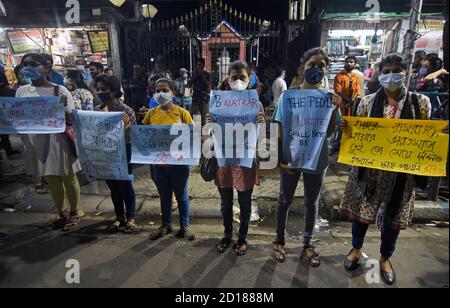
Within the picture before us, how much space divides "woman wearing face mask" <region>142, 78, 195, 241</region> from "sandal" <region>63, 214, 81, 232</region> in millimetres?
1170

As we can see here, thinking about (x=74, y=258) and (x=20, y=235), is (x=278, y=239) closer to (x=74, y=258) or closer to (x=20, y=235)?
(x=74, y=258)

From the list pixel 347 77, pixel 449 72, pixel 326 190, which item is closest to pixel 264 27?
pixel 347 77

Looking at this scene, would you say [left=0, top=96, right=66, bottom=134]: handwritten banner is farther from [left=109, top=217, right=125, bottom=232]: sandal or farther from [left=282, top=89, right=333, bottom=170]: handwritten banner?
[left=282, top=89, right=333, bottom=170]: handwritten banner

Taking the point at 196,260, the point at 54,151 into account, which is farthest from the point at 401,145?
the point at 54,151

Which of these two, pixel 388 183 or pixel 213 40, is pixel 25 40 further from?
A: pixel 388 183

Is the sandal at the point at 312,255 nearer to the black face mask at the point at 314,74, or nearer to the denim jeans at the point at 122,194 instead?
the black face mask at the point at 314,74

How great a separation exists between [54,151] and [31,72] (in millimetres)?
977

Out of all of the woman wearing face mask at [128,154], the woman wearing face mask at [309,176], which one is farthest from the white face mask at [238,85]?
the woman wearing face mask at [128,154]

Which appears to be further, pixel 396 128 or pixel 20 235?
pixel 20 235

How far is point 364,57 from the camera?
32.0ft

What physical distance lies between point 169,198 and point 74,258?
1.23 metres

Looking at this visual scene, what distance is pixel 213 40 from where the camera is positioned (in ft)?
41.2

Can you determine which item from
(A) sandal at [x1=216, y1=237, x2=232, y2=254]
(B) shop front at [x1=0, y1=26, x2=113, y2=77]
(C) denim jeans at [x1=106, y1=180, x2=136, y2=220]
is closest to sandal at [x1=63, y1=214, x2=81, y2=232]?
(C) denim jeans at [x1=106, y1=180, x2=136, y2=220]

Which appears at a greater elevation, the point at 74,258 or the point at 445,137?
the point at 445,137
